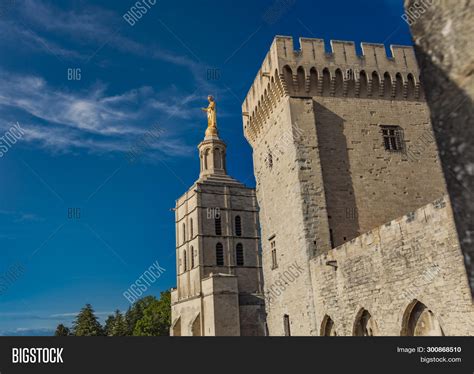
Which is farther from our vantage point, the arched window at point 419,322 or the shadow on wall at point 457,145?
the arched window at point 419,322

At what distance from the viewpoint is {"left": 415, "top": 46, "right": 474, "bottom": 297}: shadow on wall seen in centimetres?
169

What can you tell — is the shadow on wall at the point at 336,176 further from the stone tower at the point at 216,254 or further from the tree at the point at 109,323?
the tree at the point at 109,323

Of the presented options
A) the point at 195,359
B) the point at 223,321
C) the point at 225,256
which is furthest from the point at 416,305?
the point at 225,256

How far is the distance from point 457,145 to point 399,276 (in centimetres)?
965

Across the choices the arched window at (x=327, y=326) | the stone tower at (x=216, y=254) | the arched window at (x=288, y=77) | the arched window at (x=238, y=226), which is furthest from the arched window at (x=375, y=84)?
the arched window at (x=238, y=226)

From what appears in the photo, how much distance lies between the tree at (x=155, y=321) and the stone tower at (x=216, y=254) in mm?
7434

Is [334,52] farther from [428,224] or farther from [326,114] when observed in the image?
[428,224]

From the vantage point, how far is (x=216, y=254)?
49000mm

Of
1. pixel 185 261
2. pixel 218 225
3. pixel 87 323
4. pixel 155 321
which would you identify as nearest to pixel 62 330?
pixel 87 323

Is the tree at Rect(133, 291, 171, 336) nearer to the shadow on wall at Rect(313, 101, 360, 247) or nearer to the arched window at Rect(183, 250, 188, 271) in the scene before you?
the arched window at Rect(183, 250, 188, 271)

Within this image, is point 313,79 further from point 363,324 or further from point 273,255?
point 363,324

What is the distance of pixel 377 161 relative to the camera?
53.9 feet

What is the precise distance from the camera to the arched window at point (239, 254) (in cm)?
4964

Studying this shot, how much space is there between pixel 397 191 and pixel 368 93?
4.06 metres
